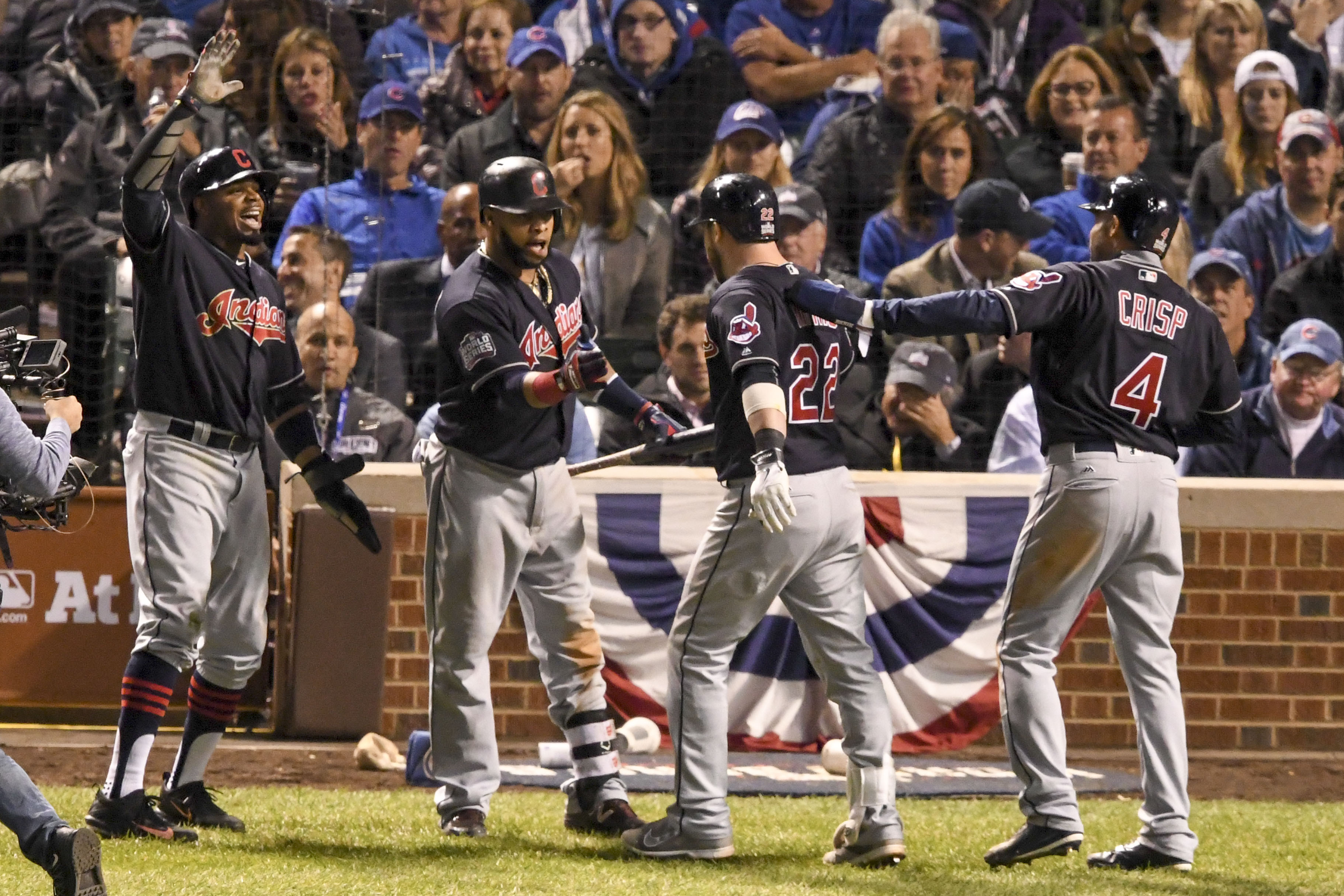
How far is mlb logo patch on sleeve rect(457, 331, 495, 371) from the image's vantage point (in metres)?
4.59

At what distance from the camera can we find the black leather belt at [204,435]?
463 cm

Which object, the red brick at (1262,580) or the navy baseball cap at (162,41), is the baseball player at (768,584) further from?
the navy baseball cap at (162,41)

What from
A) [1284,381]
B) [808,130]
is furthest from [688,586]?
[808,130]

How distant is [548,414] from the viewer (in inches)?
189

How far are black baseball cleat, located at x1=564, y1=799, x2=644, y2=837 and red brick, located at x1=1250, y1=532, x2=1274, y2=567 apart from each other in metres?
3.41

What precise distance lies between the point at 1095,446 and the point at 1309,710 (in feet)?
10.4

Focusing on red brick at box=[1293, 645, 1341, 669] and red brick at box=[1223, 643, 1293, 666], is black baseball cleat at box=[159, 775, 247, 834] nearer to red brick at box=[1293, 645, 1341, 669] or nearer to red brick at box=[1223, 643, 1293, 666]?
red brick at box=[1223, 643, 1293, 666]

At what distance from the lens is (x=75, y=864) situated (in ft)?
10.7

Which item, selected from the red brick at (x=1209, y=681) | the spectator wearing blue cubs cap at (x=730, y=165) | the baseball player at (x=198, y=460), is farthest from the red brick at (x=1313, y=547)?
the baseball player at (x=198, y=460)

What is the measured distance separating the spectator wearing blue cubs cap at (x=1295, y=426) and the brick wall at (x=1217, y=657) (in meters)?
0.76

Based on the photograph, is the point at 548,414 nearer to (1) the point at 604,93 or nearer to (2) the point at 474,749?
(2) the point at 474,749

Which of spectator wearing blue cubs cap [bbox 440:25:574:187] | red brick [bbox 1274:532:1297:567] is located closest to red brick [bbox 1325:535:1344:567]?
red brick [bbox 1274:532:1297:567]

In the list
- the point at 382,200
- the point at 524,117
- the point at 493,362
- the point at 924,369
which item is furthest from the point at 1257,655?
the point at 382,200

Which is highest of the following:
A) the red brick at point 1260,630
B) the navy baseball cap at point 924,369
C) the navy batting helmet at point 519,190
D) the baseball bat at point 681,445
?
the navy batting helmet at point 519,190
